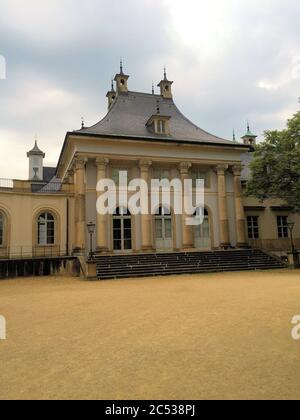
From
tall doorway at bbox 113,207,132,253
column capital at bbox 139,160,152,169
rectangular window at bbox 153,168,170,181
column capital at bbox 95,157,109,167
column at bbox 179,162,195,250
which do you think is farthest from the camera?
rectangular window at bbox 153,168,170,181

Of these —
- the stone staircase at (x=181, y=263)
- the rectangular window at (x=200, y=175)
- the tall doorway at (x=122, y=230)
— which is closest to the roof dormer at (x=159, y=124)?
the rectangular window at (x=200, y=175)

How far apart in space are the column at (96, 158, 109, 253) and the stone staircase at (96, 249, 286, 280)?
169 cm

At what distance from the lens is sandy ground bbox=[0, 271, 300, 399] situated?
3682 mm

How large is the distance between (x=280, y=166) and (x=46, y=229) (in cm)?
1532

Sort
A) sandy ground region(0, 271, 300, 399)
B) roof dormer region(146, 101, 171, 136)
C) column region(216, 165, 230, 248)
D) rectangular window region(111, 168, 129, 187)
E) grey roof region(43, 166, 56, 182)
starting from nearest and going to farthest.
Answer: sandy ground region(0, 271, 300, 399) → rectangular window region(111, 168, 129, 187) → column region(216, 165, 230, 248) → roof dormer region(146, 101, 171, 136) → grey roof region(43, 166, 56, 182)

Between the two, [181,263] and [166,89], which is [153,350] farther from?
[166,89]

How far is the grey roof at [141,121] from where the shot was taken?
2432cm

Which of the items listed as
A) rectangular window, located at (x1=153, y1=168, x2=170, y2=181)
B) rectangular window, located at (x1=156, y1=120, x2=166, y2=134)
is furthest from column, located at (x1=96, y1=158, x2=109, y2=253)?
rectangular window, located at (x1=156, y1=120, x2=166, y2=134)

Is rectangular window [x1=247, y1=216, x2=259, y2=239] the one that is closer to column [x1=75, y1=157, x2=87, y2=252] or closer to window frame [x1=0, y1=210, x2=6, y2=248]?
column [x1=75, y1=157, x2=87, y2=252]

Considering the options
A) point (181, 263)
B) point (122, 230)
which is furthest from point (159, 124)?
point (181, 263)

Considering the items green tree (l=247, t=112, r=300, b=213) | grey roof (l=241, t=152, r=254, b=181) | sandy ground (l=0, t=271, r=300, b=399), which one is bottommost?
sandy ground (l=0, t=271, r=300, b=399)

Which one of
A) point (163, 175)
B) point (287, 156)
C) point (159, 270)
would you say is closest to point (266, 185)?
point (287, 156)
